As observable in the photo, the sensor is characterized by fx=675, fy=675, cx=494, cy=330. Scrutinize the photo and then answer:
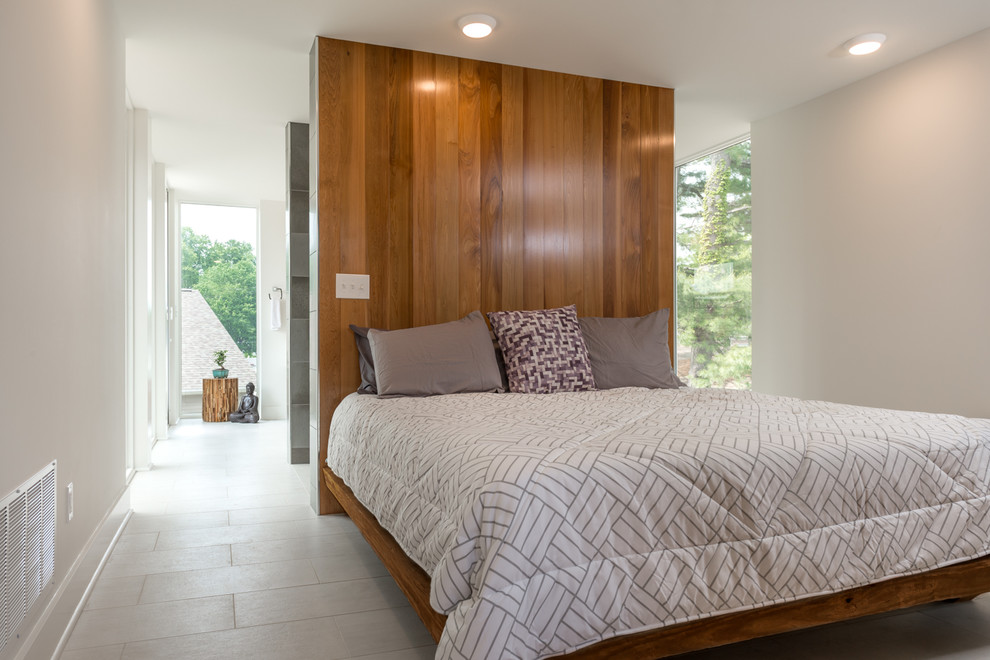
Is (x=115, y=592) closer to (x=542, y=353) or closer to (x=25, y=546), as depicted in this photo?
(x=25, y=546)

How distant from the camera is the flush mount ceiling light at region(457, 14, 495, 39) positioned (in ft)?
10.7

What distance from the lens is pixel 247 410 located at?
7.14 metres

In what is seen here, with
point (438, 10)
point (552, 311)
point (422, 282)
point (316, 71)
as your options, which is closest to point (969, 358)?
point (552, 311)

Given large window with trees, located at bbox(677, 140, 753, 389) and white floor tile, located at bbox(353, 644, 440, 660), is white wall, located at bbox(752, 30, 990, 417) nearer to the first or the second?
large window with trees, located at bbox(677, 140, 753, 389)

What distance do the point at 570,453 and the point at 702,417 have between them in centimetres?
78

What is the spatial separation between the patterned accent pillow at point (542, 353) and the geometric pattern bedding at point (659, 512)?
103cm

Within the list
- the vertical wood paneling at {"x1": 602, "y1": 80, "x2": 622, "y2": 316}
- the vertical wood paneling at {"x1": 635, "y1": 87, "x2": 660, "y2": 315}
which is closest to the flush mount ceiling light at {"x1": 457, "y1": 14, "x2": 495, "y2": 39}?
the vertical wood paneling at {"x1": 602, "y1": 80, "x2": 622, "y2": 316}

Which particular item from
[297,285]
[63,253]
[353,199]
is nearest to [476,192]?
[353,199]

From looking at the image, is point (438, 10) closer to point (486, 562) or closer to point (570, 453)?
point (570, 453)

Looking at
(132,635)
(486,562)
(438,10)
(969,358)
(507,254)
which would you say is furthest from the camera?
(507,254)

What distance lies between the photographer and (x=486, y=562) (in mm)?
1396

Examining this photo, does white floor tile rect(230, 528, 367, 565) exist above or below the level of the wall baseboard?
below

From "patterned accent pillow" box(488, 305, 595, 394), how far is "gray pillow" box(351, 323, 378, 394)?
2.17 ft

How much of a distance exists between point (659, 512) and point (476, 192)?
101 inches
